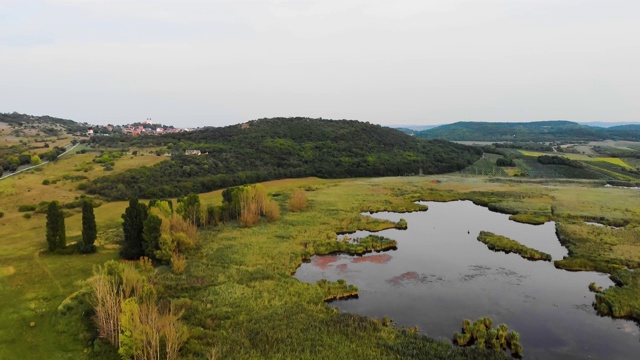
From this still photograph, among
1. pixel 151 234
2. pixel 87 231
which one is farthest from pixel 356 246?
pixel 87 231

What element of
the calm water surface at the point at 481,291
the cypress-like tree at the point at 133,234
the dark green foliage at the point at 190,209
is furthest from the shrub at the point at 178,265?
the dark green foliage at the point at 190,209

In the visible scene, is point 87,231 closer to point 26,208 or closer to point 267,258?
point 267,258

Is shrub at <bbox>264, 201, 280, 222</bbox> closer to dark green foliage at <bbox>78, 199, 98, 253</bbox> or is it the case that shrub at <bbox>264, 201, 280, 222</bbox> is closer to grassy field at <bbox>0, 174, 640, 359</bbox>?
grassy field at <bbox>0, 174, 640, 359</bbox>

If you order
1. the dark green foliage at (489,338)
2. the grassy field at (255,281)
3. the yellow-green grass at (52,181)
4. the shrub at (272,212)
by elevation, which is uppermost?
the yellow-green grass at (52,181)

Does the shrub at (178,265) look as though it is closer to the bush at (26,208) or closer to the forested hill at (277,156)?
the bush at (26,208)

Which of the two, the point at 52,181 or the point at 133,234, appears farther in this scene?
the point at 52,181

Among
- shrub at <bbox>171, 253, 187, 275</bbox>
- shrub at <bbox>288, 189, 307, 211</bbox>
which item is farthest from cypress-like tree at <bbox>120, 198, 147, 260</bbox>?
shrub at <bbox>288, 189, 307, 211</bbox>
